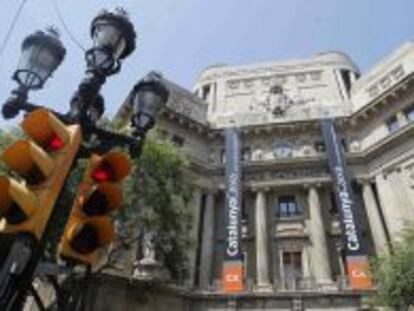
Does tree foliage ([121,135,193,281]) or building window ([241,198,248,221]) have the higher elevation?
building window ([241,198,248,221])

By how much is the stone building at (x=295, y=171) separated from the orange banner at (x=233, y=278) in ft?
1.20

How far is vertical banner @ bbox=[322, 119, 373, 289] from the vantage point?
2089cm

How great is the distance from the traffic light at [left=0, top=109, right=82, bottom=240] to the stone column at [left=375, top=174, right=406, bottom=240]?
2141 centimetres

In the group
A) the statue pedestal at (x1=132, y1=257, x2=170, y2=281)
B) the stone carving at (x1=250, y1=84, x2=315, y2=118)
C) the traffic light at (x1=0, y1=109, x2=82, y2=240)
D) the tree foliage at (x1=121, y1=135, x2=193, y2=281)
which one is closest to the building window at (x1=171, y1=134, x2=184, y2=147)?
the stone carving at (x1=250, y1=84, x2=315, y2=118)

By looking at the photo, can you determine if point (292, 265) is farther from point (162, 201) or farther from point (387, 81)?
point (387, 81)

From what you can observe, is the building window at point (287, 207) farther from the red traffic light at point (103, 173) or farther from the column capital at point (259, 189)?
the red traffic light at point (103, 173)

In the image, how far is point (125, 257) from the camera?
21922mm

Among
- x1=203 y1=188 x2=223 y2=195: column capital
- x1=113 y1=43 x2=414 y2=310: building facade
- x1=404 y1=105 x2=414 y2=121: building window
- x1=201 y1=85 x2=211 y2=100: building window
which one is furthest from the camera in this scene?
x1=201 y1=85 x2=211 y2=100: building window

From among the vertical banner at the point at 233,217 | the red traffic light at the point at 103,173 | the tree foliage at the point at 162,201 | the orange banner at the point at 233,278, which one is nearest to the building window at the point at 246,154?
the vertical banner at the point at 233,217

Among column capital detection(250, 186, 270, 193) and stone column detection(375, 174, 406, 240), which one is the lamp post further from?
column capital detection(250, 186, 270, 193)

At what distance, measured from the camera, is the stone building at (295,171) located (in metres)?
22.2

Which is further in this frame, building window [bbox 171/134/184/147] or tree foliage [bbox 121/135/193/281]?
building window [bbox 171/134/184/147]

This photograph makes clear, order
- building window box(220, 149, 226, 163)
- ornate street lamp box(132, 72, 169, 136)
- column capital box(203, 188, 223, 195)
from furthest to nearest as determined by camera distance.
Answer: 1. building window box(220, 149, 226, 163)
2. column capital box(203, 188, 223, 195)
3. ornate street lamp box(132, 72, 169, 136)

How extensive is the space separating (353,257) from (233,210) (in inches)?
244
